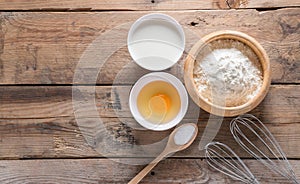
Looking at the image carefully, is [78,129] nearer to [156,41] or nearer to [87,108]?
[87,108]

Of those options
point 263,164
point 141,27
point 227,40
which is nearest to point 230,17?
point 227,40

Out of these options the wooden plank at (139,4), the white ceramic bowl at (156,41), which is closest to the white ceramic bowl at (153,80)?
the white ceramic bowl at (156,41)

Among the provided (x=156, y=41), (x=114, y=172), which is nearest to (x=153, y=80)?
(x=156, y=41)

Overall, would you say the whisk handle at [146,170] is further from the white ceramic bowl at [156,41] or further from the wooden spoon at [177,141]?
the white ceramic bowl at [156,41]

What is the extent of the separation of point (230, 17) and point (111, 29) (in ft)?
0.76

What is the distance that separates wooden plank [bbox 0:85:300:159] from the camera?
84 cm

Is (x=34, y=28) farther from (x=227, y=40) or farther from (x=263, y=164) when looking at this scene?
(x=263, y=164)

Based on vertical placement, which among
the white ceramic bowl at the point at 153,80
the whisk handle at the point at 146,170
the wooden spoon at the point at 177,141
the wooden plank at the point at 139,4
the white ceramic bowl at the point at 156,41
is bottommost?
the whisk handle at the point at 146,170

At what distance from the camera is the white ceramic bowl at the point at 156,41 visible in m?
0.82

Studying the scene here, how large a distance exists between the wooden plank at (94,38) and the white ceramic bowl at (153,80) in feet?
0.08

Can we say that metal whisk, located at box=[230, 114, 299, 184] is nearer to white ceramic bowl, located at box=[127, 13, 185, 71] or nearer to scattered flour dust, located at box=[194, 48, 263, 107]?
scattered flour dust, located at box=[194, 48, 263, 107]

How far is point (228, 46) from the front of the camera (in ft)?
2.65

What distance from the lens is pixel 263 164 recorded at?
84 centimetres

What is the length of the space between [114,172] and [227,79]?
0.28m
